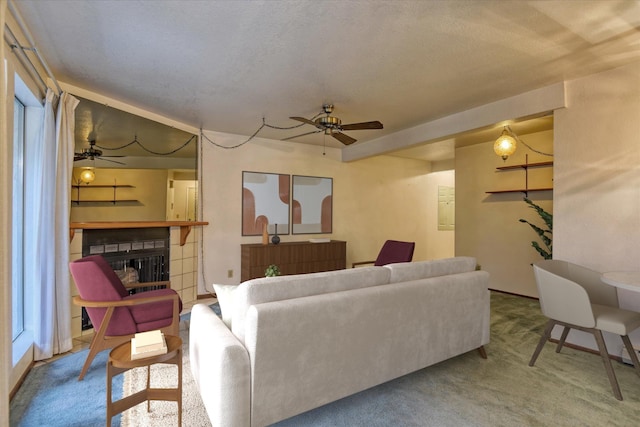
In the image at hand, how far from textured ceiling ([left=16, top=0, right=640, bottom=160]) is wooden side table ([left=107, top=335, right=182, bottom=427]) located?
6.54 feet

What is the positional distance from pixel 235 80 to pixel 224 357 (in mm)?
2415

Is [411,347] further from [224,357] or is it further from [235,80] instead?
[235,80]

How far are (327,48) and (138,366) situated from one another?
235 centimetres

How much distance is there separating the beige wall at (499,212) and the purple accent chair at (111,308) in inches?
192

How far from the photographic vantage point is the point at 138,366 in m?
1.56

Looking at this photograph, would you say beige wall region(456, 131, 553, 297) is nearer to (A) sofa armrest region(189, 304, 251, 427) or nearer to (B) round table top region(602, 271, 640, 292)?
(B) round table top region(602, 271, 640, 292)

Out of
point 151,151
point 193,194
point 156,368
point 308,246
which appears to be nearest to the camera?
point 156,368

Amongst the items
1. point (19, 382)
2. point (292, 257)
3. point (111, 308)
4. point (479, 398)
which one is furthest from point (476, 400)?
point (292, 257)

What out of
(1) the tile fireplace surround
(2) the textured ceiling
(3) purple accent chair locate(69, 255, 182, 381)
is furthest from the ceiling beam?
(3) purple accent chair locate(69, 255, 182, 381)

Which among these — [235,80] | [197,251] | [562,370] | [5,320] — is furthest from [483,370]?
[197,251]

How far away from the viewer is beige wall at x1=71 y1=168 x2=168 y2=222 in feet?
10.3

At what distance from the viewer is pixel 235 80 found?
2912mm

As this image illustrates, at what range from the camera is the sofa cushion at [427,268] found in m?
2.24

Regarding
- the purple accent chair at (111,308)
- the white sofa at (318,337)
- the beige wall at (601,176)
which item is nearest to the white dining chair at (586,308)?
the beige wall at (601,176)
